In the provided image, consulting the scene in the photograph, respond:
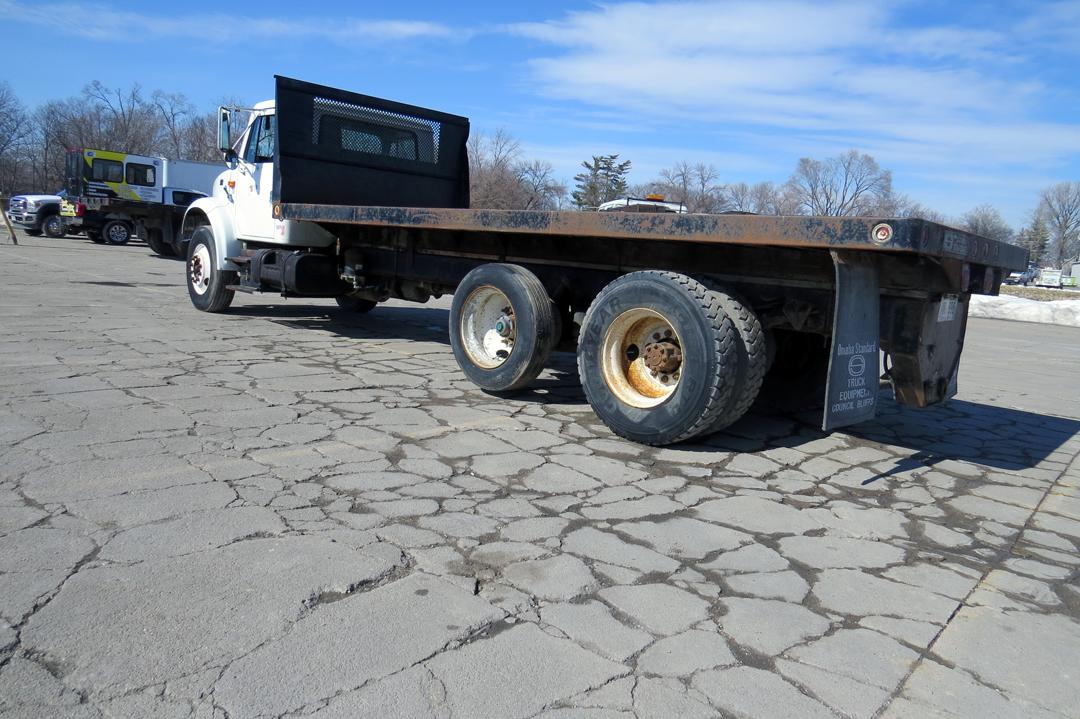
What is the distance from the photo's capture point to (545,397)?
256 inches

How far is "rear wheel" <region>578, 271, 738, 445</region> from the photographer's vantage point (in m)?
4.72

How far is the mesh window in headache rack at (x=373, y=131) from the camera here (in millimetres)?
8898

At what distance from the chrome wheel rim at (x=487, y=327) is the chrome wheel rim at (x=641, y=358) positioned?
1.20 meters

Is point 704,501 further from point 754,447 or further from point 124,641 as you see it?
point 124,641

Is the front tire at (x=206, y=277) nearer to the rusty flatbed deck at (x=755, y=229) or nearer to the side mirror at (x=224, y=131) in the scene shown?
the side mirror at (x=224, y=131)

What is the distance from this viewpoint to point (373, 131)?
9359mm

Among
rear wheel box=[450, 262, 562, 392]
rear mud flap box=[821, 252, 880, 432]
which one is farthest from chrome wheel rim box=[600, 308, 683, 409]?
rear mud flap box=[821, 252, 880, 432]

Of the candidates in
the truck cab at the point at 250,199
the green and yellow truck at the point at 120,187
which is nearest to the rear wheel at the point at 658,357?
the truck cab at the point at 250,199

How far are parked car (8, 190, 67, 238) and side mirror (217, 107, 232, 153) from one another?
19.8 meters

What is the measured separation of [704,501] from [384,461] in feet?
5.69

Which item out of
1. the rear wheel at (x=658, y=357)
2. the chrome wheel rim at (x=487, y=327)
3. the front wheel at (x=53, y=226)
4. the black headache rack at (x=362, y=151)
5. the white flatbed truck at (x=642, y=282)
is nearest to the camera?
the white flatbed truck at (x=642, y=282)

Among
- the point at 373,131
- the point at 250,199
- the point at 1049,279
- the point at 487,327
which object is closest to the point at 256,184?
the point at 250,199

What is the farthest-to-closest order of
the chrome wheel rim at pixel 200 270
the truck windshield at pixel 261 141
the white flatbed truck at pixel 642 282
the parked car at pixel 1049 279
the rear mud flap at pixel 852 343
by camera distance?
the parked car at pixel 1049 279
the chrome wheel rim at pixel 200 270
the truck windshield at pixel 261 141
the white flatbed truck at pixel 642 282
the rear mud flap at pixel 852 343

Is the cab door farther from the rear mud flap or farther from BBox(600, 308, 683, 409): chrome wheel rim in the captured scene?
the rear mud flap
